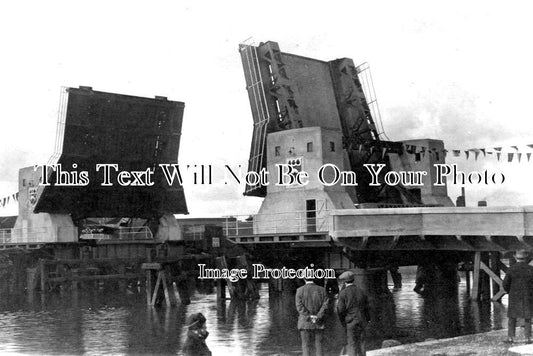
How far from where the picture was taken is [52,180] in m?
36.8

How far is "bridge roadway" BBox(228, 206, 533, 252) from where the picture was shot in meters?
21.4

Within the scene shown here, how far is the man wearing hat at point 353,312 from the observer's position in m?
12.0

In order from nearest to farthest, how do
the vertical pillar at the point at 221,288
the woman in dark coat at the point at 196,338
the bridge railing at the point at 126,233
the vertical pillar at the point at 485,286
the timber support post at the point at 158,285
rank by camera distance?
1. the woman in dark coat at the point at 196,338
2. the vertical pillar at the point at 485,286
3. the timber support post at the point at 158,285
4. the vertical pillar at the point at 221,288
5. the bridge railing at the point at 126,233

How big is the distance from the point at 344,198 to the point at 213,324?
25.7ft

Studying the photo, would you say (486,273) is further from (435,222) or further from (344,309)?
(344,309)

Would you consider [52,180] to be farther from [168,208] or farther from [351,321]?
[351,321]

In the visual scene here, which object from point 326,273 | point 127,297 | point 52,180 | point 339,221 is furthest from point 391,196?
point 52,180

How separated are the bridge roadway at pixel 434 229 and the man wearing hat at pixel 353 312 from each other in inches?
418

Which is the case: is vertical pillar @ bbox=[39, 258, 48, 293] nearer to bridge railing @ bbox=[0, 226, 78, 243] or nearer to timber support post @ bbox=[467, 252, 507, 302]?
bridge railing @ bbox=[0, 226, 78, 243]

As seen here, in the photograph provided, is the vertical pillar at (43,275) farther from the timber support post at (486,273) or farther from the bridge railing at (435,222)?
the timber support post at (486,273)

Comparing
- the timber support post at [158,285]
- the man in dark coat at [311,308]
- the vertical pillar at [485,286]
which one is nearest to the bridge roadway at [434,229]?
the vertical pillar at [485,286]

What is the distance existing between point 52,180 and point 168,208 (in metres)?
7.76

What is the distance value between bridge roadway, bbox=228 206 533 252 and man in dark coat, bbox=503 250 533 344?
324 inches

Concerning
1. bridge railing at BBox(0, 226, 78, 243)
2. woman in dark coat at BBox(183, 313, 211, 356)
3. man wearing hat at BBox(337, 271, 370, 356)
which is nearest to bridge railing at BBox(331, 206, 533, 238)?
man wearing hat at BBox(337, 271, 370, 356)
